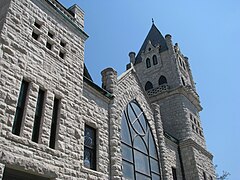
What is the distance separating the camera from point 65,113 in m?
10.2

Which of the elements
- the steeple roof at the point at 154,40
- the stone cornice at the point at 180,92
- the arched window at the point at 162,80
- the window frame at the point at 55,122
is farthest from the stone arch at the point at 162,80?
the window frame at the point at 55,122

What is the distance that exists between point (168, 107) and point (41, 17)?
617 inches

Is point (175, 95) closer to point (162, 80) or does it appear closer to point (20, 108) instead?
point (162, 80)

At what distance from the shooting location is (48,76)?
10031 millimetres

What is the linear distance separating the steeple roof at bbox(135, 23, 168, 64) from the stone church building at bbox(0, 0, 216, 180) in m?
12.7

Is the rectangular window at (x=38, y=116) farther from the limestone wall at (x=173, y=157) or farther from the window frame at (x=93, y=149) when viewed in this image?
the limestone wall at (x=173, y=157)

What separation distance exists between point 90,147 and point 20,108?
4.08 metres

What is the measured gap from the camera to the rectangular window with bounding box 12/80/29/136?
8278mm

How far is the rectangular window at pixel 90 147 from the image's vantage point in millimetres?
11250

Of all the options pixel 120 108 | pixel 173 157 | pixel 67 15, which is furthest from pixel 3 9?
pixel 173 157

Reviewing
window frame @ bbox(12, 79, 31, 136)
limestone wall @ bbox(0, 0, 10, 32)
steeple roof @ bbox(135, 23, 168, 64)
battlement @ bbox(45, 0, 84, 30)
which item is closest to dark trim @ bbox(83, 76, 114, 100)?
battlement @ bbox(45, 0, 84, 30)

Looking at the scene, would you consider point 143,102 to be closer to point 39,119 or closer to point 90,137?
point 90,137

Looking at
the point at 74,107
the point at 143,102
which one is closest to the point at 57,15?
the point at 74,107

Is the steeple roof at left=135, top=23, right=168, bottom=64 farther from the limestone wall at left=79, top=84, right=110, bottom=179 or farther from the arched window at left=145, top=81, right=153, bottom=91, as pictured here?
the limestone wall at left=79, top=84, right=110, bottom=179
